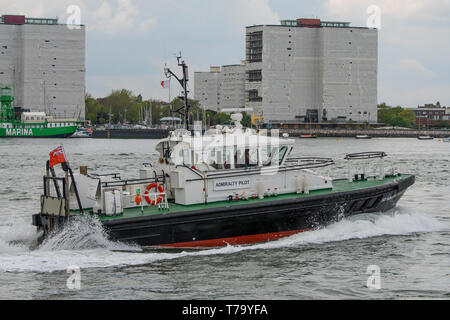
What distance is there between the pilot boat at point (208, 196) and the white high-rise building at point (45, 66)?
114091mm

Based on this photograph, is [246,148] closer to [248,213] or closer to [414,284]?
[248,213]

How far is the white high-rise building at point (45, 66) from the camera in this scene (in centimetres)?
12756

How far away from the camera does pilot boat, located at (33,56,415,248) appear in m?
14.3

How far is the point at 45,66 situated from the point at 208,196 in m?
120

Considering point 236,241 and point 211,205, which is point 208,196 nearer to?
point 211,205

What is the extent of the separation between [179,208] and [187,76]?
3.58 metres

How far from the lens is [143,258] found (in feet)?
45.7

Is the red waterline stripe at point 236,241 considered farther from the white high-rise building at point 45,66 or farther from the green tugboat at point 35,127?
the white high-rise building at point 45,66

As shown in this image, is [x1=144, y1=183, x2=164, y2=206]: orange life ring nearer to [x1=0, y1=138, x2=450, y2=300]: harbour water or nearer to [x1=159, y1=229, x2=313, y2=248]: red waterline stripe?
[x1=159, y1=229, x2=313, y2=248]: red waterline stripe

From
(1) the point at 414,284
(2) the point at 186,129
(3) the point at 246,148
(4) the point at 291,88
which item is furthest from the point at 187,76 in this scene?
(4) the point at 291,88

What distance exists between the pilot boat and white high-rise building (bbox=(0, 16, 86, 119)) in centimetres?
11409

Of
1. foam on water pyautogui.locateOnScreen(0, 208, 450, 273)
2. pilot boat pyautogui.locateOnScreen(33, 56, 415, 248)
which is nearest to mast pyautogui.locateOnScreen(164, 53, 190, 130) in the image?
pilot boat pyautogui.locateOnScreen(33, 56, 415, 248)

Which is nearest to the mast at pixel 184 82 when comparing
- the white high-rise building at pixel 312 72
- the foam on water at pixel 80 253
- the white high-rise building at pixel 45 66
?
the foam on water at pixel 80 253

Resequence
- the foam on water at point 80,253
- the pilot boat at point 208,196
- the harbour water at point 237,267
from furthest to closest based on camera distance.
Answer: the pilot boat at point 208,196, the foam on water at point 80,253, the harbour water at point 237,267
